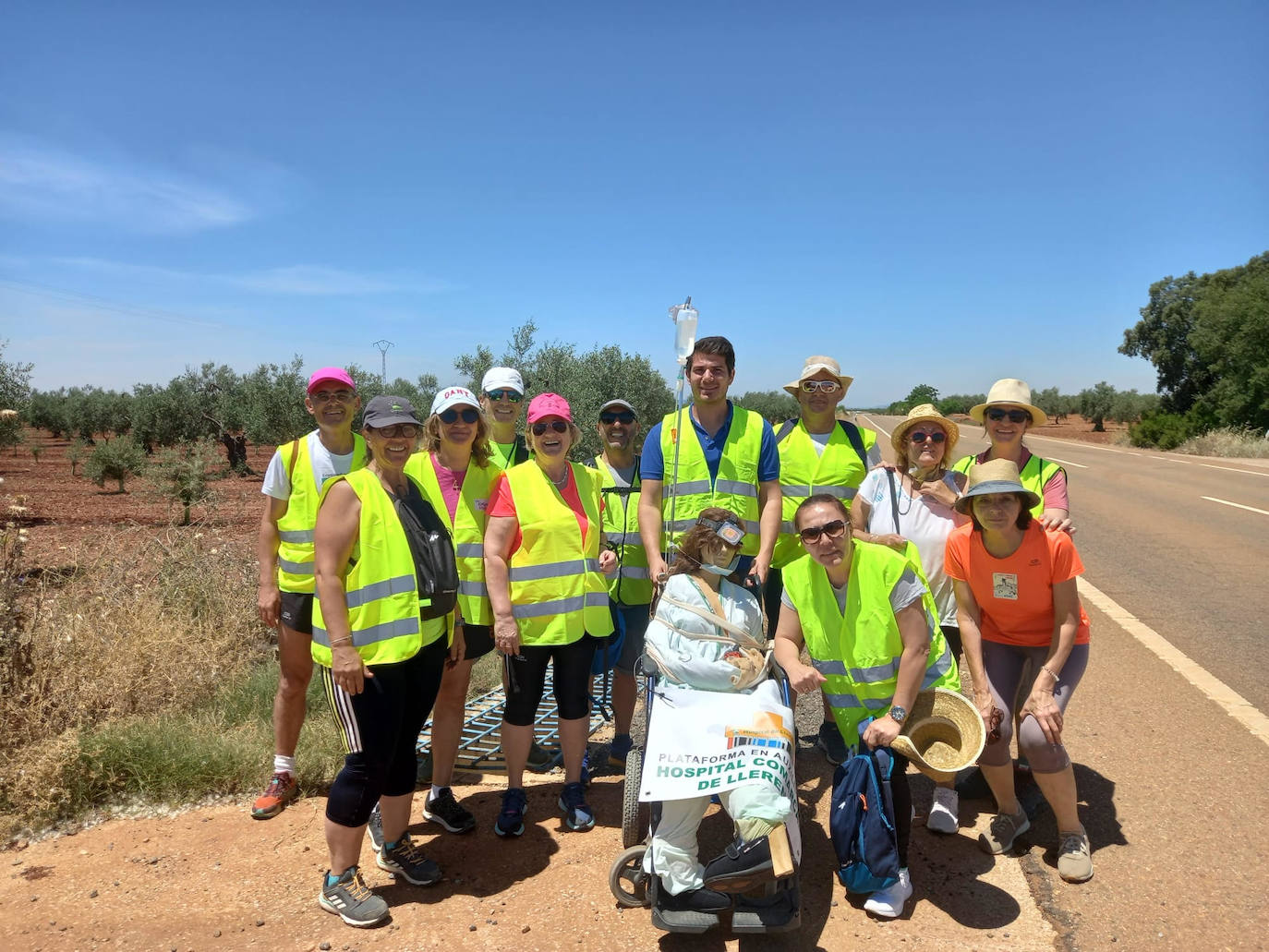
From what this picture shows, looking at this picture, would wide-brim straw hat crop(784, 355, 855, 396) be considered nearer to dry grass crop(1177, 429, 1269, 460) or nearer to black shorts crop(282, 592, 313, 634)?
black shorts crop(282, 592, 313, 634)

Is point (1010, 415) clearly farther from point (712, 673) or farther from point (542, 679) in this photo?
point (542, 679)

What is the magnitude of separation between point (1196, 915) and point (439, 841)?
310 centimetres

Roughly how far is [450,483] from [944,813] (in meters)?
2.81

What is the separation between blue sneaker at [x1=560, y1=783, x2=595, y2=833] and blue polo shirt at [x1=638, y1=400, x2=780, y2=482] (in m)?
1.57

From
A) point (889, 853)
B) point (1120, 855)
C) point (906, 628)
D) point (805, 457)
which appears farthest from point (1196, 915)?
point (805, 457)

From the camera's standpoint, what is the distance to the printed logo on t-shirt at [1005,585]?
3.52m

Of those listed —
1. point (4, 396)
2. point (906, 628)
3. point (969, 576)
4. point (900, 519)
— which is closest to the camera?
point (906, 628)

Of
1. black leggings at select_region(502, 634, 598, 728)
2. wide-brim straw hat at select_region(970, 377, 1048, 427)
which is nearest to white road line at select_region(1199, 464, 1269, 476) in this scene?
wide-brim straw hat at select_region(970, 377, 1048, 427)

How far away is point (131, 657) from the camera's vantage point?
480 cm

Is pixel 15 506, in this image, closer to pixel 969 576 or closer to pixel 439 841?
pixel 439 841

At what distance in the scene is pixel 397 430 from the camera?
10.5ft

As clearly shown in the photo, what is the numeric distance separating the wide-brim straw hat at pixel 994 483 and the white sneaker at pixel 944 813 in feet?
4.50

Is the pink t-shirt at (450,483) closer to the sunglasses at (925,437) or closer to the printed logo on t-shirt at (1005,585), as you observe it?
the sunglasses at (925,437)

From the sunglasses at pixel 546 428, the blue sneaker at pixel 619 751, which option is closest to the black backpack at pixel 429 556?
A: the sunglasses at pixel 546 428
